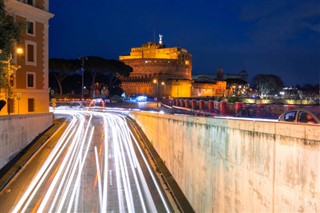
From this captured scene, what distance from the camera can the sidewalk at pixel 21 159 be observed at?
73.9 feet

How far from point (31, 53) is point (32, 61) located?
0.89 meters

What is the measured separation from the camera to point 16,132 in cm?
2750

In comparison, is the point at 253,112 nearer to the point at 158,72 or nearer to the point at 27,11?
the point at 27,11

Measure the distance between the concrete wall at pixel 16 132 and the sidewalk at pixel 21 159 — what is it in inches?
11.2

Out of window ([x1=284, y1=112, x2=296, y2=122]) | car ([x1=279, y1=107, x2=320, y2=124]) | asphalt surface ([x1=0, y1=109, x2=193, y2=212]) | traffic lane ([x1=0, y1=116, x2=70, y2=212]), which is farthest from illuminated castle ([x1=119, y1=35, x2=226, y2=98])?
car ([x1=279, y1=107, x2=320, y2=124])

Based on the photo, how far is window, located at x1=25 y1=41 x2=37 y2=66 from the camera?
42.9 m

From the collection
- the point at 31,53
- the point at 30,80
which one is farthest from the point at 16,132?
the point at 31,53

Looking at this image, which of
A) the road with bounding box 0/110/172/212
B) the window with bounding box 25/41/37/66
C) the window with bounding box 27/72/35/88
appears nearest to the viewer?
the road with bounding box 0/110/172/212

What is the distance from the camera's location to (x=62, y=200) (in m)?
18.9

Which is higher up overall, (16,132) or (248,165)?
(248,165)

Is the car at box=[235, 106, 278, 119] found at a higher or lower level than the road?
higher

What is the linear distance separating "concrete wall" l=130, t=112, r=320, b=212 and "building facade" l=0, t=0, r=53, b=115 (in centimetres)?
2778

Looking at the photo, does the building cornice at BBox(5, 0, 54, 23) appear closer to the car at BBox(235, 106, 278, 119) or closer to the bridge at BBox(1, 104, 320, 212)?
the car at BBox(235, 106, 278, 119)

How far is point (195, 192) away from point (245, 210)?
6.86m
